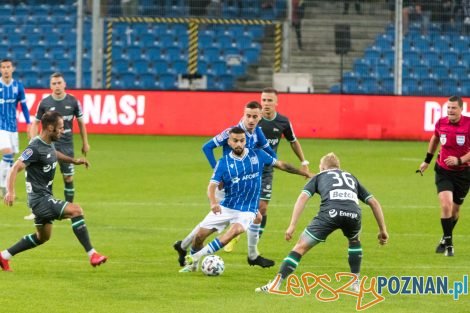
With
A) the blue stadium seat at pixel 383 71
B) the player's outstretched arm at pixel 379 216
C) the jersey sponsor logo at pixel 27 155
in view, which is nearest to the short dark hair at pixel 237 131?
the player's outstretched arm at pixel 379 216

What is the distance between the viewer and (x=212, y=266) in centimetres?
1231

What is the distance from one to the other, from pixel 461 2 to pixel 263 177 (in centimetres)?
1985

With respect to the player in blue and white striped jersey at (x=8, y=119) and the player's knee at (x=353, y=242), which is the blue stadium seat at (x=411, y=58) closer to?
the player in blue and white striped jersey at (x=8, y=119)

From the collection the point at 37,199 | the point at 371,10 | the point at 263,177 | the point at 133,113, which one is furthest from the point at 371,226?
the point at 371,10

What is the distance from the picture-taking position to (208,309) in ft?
34.3

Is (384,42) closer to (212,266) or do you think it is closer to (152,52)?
(152,52)

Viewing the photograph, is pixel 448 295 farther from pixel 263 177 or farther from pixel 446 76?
pixel 446 76

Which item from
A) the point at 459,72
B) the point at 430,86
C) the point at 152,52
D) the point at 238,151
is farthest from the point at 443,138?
the point at 152,52

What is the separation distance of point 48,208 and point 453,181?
18.4ft

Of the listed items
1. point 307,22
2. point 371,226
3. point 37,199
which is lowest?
point 371,226

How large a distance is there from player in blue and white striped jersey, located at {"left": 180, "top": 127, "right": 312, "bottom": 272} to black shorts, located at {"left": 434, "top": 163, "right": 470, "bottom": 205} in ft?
10.5

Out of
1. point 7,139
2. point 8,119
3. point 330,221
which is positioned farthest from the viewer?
point 8,119

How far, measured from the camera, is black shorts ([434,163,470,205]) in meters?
14.5

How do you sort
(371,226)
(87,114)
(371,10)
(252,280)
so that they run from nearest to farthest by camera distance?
(252,280), (371,226), (87,114), (371,10)
